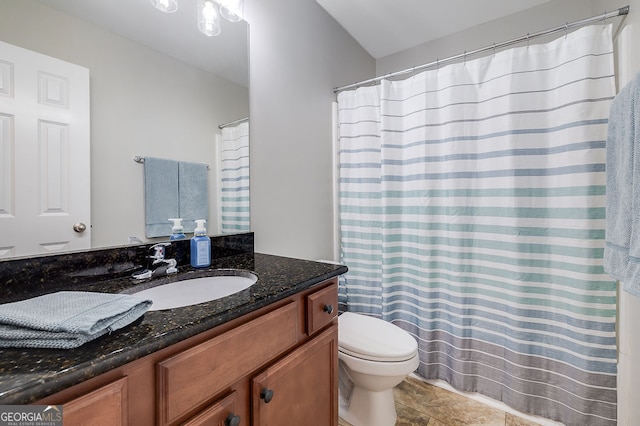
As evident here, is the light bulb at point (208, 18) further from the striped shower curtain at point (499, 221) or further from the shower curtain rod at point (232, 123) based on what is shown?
the striped shower curtain at point (499, 221)

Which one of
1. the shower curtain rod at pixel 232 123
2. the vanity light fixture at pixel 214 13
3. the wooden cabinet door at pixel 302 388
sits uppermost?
the vanity light fixture at pixel 214 13

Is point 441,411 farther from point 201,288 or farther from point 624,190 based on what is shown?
point 201,288

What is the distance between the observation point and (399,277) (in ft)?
5.91

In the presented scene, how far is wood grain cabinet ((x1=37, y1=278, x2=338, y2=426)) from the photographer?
0.48 meters

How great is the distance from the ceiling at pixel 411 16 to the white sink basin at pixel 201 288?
1.91 metres

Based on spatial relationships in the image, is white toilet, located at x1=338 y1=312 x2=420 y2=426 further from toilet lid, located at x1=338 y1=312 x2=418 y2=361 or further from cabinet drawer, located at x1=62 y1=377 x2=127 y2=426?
cabinet drawer, located at x1=62 y1=377 x2=127 y2=426

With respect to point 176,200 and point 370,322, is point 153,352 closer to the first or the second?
point 176,200

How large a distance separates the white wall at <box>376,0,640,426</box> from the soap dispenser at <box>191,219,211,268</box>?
1.78 m


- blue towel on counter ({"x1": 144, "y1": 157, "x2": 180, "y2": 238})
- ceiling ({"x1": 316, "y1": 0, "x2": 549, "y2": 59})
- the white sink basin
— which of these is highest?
ceiling ({"x1": 316, "y1": 0, "x2": 549, "y2": 59})

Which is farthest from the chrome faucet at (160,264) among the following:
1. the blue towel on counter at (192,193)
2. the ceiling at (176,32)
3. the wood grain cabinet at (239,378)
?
the ceiling at (176,32)

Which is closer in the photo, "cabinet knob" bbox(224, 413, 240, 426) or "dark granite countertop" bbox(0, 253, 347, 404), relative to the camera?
"dark granite countertop" bbox(0, 253, 347, 404)

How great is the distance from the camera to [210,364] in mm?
616

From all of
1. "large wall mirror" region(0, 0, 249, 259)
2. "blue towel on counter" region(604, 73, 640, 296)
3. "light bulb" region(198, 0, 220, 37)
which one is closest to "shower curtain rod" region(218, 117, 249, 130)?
"large wall mirror" region(0, 0, 249, 259)

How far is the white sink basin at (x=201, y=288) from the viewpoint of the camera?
93 centimetres
